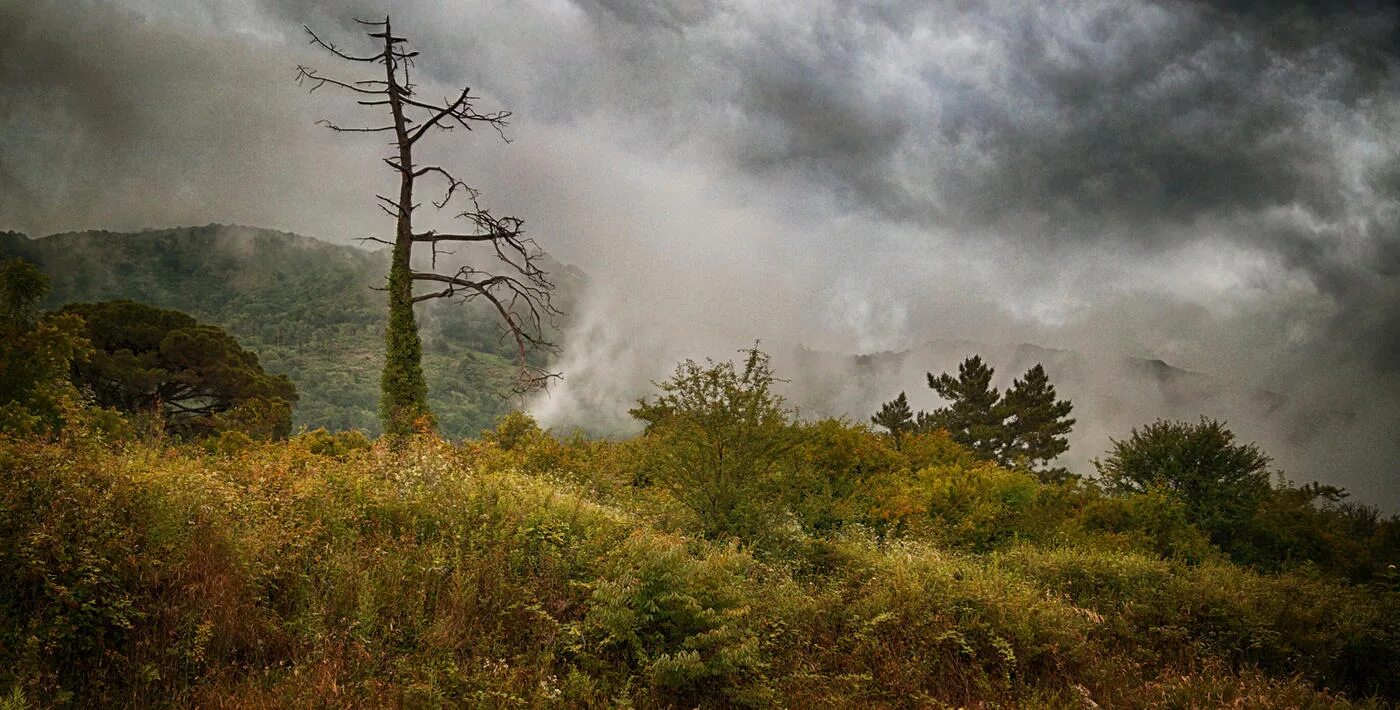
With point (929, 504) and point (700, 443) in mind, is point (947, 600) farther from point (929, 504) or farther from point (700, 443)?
point (929, 504)

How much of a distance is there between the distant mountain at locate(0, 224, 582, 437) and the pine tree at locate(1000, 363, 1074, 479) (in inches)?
1906

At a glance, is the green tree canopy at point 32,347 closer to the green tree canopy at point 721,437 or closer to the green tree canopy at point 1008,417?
the green tree canopy at point 721,437

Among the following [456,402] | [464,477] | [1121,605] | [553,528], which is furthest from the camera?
[456,402]

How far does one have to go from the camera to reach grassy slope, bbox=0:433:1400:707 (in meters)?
4.48

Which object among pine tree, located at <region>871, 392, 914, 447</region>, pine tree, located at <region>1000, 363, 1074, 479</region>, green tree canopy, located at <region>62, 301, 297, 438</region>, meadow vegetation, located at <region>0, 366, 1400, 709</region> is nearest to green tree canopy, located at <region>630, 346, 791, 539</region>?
meadow vegetation, located at <region>0, 366, 1400, 709</region>

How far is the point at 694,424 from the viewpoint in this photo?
38.8 feet

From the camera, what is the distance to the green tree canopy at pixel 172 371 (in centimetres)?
2517

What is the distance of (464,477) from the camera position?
27.3ft

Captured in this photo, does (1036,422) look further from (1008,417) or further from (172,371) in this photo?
(172,371)

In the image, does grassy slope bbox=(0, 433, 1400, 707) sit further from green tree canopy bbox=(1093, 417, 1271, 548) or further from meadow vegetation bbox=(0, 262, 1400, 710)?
green tree canopy bbox=(1093, 417, 1271, 548)

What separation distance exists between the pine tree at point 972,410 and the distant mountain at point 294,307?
43.5m

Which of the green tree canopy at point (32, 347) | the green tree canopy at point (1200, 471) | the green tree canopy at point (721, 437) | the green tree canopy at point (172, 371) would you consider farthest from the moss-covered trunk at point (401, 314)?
the green tree canopy at point (1200, 471)

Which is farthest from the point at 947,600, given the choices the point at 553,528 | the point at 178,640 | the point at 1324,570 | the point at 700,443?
the point at 1324,570

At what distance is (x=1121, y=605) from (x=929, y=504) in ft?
22.1
